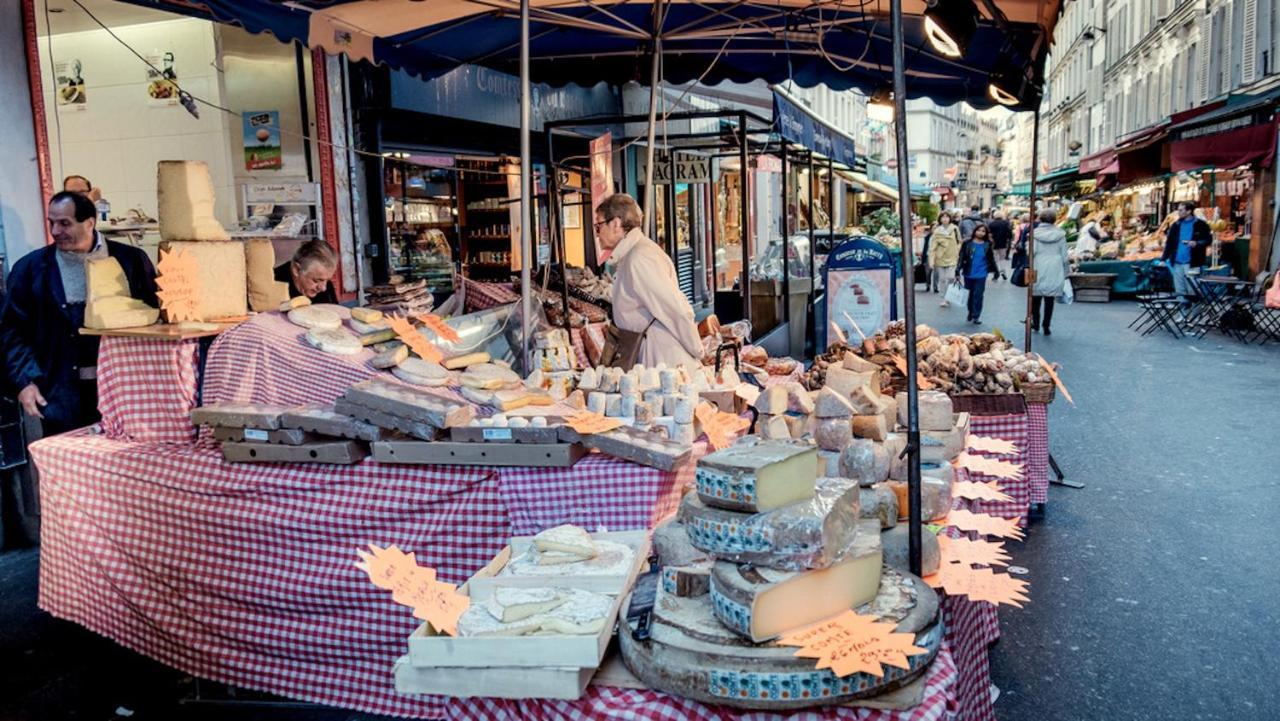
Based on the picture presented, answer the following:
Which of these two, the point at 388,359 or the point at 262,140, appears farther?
the point at 262,140

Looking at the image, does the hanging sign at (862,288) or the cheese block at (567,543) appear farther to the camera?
the hanging sign at (862,288)

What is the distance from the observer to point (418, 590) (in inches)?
84.1

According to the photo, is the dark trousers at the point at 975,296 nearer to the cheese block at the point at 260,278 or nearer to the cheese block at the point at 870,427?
the cheese block at the point at 870,427

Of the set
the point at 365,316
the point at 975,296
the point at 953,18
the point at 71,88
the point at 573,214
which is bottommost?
the point at 975,296

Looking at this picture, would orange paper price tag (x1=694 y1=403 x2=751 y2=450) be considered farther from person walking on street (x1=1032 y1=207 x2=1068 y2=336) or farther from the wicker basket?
person walking on street (x1=1032 y1=207 x2=1068 y2=336)

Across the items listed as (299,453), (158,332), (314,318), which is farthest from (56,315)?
(299,453)

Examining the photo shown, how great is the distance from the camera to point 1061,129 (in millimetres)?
55594

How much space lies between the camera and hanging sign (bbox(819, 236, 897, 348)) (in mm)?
9297

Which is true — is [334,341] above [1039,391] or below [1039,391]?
above

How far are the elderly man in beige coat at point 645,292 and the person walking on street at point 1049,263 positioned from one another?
35.9 feet

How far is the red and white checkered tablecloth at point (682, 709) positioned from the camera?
1.83 meters

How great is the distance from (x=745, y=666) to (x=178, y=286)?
119 inches

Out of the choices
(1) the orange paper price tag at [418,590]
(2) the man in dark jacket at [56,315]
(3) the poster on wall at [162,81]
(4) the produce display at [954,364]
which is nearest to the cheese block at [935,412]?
(4) the produce display at [954,364]

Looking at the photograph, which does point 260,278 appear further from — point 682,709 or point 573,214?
point 573,214
